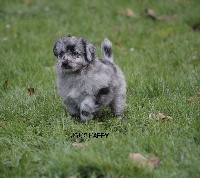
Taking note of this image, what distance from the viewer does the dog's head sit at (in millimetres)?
4954

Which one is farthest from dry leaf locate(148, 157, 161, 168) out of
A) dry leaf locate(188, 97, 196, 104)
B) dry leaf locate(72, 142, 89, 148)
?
dry leaf locate(188, 97, 196, 104)

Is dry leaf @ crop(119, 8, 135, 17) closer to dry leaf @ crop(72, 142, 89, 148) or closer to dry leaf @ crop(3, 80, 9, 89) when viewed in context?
dry leaf @ crop(3, 80, 9, 89)

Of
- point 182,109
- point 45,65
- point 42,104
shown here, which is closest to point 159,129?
point 182,109

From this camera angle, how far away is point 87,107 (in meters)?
5.02

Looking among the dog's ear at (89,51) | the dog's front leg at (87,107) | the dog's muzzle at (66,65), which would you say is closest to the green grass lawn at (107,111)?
the dog's front leg at (87,107)

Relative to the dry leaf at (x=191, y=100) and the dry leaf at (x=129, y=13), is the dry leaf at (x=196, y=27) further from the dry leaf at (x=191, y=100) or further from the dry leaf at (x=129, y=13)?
the dry leaf at (x=191, y=100)

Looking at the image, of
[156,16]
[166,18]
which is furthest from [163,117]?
[156,16]

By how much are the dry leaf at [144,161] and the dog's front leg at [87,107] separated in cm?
102

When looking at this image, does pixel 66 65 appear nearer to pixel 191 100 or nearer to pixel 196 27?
pixel 191 100

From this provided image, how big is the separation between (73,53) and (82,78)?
290 mm

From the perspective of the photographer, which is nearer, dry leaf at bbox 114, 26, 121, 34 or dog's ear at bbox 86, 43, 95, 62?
dog's ear at bbox 86, 43, 95, 62

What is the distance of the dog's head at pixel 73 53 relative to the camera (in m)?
4.95

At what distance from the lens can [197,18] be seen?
9.34m

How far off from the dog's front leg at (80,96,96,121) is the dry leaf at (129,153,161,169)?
40.1 inches
